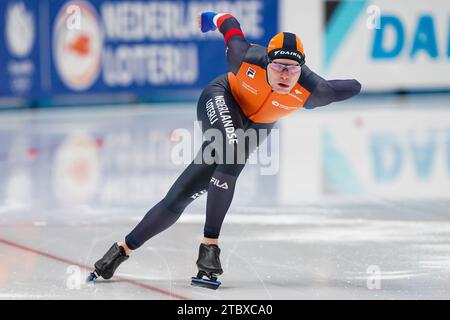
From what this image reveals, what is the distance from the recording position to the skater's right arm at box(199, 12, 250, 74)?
444cm

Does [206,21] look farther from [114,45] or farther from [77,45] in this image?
[114,45]

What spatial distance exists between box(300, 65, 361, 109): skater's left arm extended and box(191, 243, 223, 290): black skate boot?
32.5 inches

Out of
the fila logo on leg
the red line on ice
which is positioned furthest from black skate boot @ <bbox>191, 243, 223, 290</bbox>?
the fila logo on leg

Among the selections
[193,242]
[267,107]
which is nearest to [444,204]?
[193,242]

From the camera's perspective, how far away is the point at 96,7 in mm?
12773

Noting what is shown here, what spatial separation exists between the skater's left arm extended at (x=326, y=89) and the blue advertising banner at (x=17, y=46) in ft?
27.8

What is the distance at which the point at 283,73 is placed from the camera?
4266mm

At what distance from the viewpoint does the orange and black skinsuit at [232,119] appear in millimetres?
4363

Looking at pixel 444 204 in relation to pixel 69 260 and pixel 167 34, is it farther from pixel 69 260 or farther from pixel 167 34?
pixel 167 34

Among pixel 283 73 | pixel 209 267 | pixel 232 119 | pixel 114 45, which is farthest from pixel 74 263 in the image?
pixel 114 45

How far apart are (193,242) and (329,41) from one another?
8.42 m

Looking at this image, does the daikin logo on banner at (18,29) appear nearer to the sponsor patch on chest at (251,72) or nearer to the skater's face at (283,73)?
the sponsor patch on chest at (251,72)

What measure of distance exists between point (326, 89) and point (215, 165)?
0.63m
